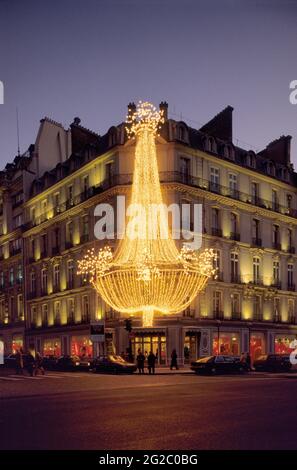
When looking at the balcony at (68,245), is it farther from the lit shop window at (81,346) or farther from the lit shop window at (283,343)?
→ the lit shop window at (283,343)

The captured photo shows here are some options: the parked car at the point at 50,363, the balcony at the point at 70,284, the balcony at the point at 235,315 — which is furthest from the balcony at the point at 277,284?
the parked car at the point at 50,363

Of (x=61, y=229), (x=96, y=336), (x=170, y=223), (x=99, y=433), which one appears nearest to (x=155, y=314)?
(x=170, y=223)

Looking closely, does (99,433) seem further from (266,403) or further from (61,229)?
(61,229)

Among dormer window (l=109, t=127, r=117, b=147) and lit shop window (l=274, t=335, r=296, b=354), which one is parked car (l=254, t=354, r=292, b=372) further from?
dormer window (l=109, t=127, r=117, b=147)

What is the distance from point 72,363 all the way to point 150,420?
26.9 metres

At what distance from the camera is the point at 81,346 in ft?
158

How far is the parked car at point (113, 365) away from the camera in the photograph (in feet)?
111

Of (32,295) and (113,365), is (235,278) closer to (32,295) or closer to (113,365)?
(113,365)

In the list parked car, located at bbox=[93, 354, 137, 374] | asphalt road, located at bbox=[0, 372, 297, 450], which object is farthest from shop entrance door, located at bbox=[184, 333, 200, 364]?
asphalt road, located at bbox=[0, 372, 297, 450]

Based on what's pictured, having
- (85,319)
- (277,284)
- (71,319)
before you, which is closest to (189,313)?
(85,319)

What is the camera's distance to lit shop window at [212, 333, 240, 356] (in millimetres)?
44125

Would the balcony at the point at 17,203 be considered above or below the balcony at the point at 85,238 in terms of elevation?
above

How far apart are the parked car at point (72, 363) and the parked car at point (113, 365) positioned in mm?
2381

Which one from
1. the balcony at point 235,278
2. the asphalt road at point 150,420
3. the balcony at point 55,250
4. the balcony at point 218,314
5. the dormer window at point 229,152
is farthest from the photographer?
the balcony at point 55,250
